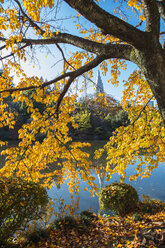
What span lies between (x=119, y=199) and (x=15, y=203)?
263cm

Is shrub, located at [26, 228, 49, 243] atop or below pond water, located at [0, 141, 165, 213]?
below

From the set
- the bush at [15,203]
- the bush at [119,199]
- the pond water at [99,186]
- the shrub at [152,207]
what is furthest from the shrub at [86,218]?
the bush at [15,203]

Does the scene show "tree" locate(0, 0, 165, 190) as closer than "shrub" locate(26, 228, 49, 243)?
Yes

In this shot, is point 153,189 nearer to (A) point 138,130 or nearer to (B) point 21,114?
(A) point 138,130

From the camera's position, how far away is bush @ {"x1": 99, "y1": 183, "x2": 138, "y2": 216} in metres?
4.13

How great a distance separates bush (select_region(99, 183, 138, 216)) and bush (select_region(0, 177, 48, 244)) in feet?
6.64

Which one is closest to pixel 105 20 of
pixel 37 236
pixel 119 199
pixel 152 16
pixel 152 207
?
pixel 152 16

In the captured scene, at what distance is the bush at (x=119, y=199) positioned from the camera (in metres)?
4.13

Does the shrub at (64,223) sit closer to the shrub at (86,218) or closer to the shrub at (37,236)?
the shrub at (86,218)

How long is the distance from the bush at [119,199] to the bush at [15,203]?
202cm

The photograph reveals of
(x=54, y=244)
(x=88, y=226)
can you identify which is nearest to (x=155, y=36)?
(x=54, y=244)

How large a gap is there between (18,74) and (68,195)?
478 centimetres

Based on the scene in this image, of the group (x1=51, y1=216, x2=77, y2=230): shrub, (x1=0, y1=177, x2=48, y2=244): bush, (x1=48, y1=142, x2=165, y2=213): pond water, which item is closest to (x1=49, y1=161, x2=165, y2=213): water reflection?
(x1=48, y1=142, x2=165, y2=213): pond water

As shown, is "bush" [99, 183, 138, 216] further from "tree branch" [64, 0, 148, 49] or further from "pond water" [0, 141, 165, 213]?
"tree branch" [64, 0, 148, 49]
